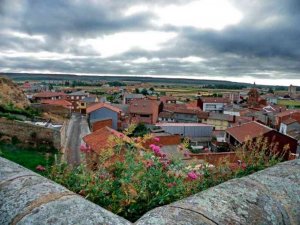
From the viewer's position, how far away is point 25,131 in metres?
17.9

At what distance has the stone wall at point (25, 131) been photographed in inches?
698

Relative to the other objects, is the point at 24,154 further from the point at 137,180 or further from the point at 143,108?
the point at 143,108

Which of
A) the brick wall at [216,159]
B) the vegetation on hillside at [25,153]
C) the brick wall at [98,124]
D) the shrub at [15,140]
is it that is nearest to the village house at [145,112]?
the brick wall at [98,124]

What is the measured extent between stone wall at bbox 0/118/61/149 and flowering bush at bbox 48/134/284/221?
1527cm

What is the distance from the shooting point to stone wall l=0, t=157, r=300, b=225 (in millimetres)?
1542

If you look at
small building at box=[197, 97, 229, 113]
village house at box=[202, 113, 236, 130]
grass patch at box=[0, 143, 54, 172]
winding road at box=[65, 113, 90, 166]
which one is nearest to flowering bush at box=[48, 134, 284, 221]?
winding road at box=[65, 113, 90, 166]

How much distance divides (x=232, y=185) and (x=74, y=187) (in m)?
1.63

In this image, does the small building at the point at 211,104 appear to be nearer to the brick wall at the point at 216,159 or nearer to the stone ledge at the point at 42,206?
the brick wall at the point at 216,159

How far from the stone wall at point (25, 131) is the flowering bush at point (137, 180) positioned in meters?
15.3

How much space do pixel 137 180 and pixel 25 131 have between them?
16.4m

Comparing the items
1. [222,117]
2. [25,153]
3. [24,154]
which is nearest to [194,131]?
[222,117]

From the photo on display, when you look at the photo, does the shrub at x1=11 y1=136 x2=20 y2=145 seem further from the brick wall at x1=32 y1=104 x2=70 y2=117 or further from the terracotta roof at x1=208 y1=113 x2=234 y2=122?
the terracotta roof at x1=208 y1=113 x2=234 y2=122

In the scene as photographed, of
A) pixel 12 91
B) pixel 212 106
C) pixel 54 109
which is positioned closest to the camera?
pixel 12 91

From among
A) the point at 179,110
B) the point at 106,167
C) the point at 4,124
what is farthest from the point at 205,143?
the point at 106,167
